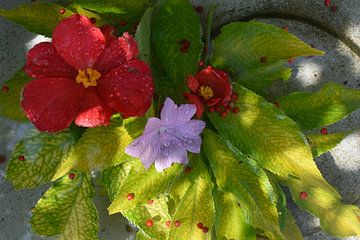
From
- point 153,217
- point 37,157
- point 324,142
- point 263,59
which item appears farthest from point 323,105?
point 37,157

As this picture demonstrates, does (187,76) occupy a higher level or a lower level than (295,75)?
higher

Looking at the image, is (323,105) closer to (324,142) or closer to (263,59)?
(324,142)

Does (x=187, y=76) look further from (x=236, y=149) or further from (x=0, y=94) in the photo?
(x=0, y=94)

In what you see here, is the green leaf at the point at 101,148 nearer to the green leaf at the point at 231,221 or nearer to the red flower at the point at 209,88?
the red flower at the point at 209,88

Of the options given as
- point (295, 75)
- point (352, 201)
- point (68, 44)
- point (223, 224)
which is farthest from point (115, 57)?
point (352, 201)

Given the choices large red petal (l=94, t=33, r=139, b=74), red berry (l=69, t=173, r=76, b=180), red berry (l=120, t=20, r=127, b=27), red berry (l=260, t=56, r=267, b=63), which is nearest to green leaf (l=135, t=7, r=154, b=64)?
large red petal (l=94, t=33, r=139, b=74)

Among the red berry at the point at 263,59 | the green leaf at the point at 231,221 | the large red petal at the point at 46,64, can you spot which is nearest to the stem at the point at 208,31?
the red berry at the point at 263,59

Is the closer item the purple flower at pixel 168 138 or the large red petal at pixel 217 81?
the purple flower at pixel 168 138

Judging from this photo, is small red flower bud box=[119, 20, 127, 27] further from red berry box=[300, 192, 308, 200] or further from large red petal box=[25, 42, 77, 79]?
red berry box=[300, 192, 308, 200]
